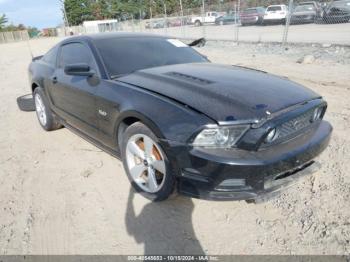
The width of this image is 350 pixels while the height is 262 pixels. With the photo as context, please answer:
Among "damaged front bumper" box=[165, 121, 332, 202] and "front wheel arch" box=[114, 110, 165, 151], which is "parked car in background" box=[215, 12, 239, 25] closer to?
"front wheel arch" box=[114, 110, 165, 151]

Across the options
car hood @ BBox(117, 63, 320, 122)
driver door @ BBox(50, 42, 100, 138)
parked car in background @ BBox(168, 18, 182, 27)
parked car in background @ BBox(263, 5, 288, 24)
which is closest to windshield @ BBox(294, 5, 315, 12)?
parked car in background @ BBox(263, 5, 288, 24)

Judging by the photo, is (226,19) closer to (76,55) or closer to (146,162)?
(76,55)

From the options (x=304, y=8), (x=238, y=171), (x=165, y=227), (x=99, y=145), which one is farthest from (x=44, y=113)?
(x=304, y=8)

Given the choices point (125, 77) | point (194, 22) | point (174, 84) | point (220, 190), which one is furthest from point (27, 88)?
point (194, 22)

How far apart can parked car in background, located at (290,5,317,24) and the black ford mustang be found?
1788 centimetres

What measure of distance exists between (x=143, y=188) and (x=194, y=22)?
3043 centimetres

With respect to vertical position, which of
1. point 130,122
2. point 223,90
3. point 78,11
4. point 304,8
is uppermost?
point 78,11

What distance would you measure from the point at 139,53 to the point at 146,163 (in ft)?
4.82

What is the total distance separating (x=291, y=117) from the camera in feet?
8.09

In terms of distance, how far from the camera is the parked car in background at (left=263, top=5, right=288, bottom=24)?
21.6 m

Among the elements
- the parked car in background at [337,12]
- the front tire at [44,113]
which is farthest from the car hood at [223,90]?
the parked car in background at [337,12]

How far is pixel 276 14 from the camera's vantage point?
21875 millimetres

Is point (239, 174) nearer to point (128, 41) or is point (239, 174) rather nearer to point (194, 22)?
point (128, 41)

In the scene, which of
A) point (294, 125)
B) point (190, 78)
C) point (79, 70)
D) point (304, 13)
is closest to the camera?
point (294, 125)
